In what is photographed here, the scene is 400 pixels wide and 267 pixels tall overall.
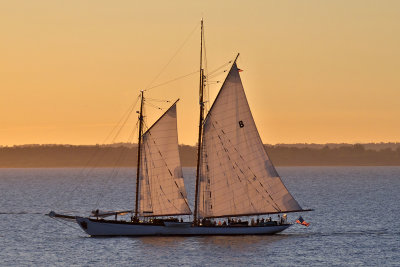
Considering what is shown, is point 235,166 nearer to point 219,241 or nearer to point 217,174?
point 217,174

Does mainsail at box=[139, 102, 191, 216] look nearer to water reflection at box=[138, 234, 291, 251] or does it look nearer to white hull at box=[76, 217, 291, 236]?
white hull at box=[76, 217, 291, 236]

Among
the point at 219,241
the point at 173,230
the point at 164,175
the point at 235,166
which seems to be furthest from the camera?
the point at 173,230

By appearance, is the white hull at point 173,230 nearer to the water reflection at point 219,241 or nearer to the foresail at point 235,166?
the water reflection at point 219,241

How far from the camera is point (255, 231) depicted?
10019 cm

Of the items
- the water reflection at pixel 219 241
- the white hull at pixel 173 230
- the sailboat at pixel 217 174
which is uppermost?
the sailboat at pixel 217 174

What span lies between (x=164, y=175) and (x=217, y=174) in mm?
5545

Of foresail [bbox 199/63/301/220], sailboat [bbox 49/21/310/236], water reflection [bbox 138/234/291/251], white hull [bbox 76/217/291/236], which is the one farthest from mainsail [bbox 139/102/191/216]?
water reflection [bbox 138/234/291/251]

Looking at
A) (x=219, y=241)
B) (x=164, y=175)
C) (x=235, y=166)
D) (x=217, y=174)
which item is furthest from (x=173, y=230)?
(x=235, y=166)

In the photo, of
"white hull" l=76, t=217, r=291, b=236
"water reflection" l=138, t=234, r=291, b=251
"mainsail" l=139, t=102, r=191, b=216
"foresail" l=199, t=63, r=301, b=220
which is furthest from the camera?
"white hull" l=76, t=217, r=291, b=236

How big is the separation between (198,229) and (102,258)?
1309cm

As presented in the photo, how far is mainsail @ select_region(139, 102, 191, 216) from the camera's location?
321 feet

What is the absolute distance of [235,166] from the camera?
319ft

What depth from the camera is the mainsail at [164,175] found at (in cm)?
9775

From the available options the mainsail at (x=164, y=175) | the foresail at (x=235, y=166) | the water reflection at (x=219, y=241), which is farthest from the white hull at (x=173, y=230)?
the foresail at (x=235, y=166)
